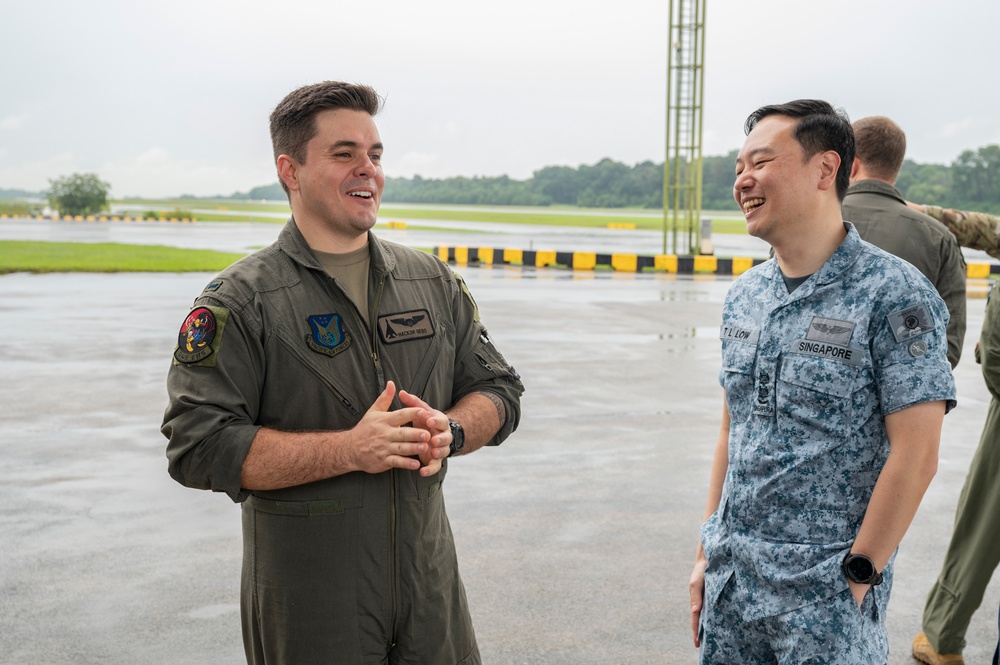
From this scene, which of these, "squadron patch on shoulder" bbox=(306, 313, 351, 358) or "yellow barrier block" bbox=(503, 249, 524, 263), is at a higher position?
"squadron patch on shoulder" bbox=(306, 313, 351, 358)

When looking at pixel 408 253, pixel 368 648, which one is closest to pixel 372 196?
pixel 408 253

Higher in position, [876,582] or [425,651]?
[876,582]

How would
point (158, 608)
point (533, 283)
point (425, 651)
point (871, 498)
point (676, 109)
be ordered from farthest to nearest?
point (676, 109) → point (533, 283) → point (158, 608) → point (425, 651) → point (871, 498)

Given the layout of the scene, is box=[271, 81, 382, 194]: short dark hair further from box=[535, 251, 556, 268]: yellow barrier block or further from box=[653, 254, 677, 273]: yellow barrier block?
box=[535, 251, 556, 268]: yellow barrier block

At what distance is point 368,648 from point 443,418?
60 cm

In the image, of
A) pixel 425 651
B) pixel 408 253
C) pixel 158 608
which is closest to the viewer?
pixel 425 651

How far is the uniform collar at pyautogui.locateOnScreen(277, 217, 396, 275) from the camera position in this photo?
8.30ft

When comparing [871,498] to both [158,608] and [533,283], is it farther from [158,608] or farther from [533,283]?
[533,283]

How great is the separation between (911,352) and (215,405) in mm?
1626

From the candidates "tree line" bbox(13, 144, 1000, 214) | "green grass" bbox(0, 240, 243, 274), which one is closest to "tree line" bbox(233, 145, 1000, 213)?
"tree line" bbox(13, 144, 1000, 214)

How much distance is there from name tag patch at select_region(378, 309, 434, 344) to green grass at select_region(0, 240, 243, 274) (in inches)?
656

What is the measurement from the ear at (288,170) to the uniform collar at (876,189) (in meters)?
2.58

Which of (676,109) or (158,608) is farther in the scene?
(676,109)

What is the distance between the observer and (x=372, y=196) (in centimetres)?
260
